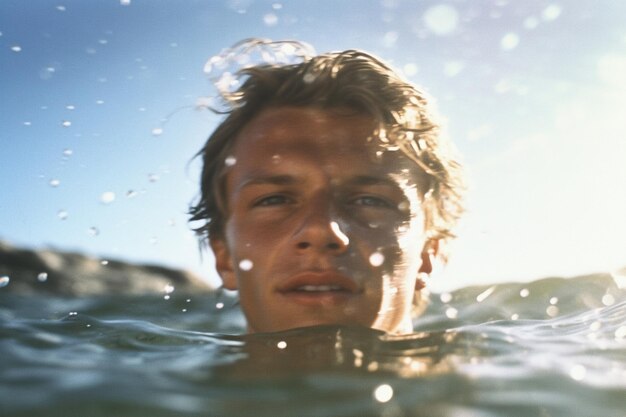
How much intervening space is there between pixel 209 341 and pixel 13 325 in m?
0.99

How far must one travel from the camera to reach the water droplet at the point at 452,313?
24.3ft

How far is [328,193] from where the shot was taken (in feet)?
10.5

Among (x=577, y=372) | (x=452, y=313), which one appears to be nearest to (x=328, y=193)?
(x=577, y=372)

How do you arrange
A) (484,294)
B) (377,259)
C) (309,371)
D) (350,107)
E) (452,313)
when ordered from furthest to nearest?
1. (484,294)
2. (452,313)
3. (350,107)
4. (377,259)
5. (309,371)

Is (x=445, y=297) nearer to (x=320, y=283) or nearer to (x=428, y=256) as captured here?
(x=428, y=256)

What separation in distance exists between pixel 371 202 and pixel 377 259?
11.8 inches

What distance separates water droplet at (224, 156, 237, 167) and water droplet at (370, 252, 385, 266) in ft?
3.84

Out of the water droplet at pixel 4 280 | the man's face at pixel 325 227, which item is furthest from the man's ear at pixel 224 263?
the water droplet at pixel 4 280

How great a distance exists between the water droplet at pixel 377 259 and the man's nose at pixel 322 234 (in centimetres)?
17

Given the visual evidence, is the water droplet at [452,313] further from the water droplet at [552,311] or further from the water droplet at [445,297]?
the water droplet at [552,311]

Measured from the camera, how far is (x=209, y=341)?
3105mm

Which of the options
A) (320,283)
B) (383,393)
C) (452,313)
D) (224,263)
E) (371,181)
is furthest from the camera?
(452,313)

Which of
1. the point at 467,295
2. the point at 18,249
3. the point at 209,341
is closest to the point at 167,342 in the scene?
the point at 209,341

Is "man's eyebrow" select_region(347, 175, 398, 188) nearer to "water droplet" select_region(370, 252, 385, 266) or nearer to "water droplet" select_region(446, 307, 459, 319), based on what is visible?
"water droplet" select_region(370, 252, 385, 266)
